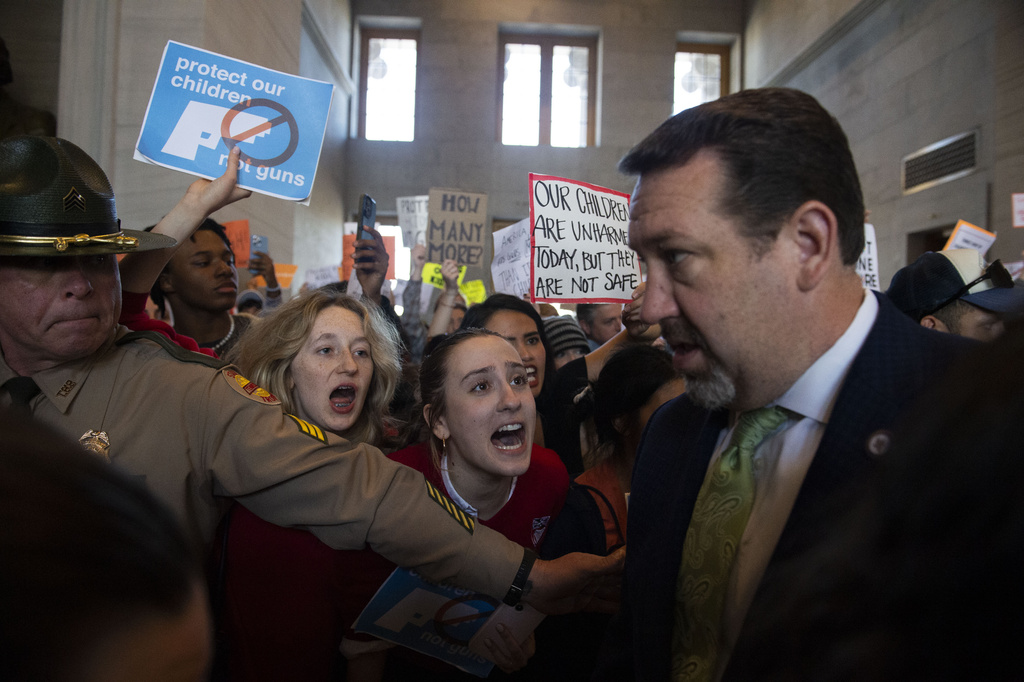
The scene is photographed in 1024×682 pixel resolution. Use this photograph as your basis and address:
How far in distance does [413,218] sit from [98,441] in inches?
210

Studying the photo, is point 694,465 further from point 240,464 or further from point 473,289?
point 473,289

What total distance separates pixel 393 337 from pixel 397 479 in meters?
1.26

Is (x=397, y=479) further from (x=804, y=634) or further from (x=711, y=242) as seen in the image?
(x=804, y=634)

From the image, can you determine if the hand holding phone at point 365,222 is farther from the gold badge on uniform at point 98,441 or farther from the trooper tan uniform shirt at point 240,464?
the gold badge on uniform at point 98,441

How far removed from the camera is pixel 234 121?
2.40 metres

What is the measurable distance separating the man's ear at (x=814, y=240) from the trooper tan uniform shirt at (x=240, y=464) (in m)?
0.89

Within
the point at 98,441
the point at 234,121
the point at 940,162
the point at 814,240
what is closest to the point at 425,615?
the point at 98,441

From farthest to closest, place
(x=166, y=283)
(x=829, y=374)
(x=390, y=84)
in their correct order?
(x=390, y=84) < (x=166, y=283) < (x=829, y=374)

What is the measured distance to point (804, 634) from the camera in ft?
1.13

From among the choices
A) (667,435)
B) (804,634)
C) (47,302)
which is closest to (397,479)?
(667,435)

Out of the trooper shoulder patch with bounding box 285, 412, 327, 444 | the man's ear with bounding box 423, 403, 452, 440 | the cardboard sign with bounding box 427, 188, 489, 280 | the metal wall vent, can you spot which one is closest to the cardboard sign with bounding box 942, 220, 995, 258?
the metal wall vent

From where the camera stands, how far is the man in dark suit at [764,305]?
39.7 inches

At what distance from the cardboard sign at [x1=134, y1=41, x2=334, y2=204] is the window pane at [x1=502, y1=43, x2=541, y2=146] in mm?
10413

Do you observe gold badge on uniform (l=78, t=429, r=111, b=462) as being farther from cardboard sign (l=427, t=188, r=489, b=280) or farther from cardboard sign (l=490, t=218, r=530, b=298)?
cardboard sign (l=427, t=188, r=489, b=280)
